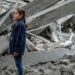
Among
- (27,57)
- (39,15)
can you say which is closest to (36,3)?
(39,15)

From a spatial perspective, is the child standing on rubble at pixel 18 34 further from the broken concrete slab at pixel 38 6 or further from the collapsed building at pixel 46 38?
the broken concrete slab at pixel 38 6

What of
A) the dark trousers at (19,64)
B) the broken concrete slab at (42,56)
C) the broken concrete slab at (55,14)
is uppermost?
the broken concrete slab at (55,14)

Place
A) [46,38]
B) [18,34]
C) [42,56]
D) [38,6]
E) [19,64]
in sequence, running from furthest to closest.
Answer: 1. [46,38]
2. [38,6]
3. [42,56]
4. [19,64]
5. [18,34]

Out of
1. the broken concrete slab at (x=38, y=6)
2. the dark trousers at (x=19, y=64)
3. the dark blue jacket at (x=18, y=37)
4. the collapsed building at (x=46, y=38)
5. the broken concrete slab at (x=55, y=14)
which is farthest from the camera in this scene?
the broken concrete slab at (x=38, y=6)

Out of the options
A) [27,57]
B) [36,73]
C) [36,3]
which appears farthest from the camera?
[36,3]

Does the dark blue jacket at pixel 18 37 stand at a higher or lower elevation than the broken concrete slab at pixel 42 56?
higher

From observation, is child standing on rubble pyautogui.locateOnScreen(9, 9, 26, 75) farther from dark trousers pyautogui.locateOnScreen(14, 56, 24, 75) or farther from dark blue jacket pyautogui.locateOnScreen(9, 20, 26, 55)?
dark trousers pyautogui.locateOnScreen(14, 56, 24, 75)

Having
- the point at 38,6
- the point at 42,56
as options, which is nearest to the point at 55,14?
the point at 38,6

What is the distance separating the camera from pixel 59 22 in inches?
502

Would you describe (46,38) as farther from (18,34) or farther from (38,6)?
(18,34)

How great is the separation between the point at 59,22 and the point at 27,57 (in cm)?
266

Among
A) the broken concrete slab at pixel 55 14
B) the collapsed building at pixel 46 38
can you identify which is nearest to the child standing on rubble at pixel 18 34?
the collapsed building at pixel 46 38

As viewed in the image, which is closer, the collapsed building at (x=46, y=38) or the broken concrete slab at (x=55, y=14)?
the collapsed building at (x=46, y=38)

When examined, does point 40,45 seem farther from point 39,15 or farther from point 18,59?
point 18,59
